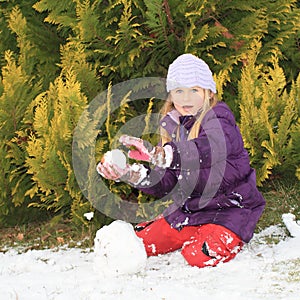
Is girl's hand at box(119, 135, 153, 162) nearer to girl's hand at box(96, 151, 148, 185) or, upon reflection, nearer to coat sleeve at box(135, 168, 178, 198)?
girl's hand at box(96, 151, 148, 185)

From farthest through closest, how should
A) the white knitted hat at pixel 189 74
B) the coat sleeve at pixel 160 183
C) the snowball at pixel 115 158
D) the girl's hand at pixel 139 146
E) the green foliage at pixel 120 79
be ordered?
the green foliage at pixel 120 79
the coat sleeve at pixel 160 183
the white knitted hat at pixel 189 74
the snowball at pixel 115 158
the girl's hand at pixel 139 146

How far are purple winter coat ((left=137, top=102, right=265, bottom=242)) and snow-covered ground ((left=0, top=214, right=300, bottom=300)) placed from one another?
30 centimetres

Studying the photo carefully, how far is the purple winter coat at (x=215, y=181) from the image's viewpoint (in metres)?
3.97

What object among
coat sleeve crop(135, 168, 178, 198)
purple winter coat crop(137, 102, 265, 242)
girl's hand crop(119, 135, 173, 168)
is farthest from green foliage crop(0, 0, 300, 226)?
girl's hand crop(119, 135, 173, 168)

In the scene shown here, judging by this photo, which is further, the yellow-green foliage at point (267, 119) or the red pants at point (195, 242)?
the yellow-green foliage at point (267, 119)

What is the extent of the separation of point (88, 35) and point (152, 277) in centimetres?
253

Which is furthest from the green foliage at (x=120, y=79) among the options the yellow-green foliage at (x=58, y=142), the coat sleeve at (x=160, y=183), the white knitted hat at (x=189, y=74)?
the white knitted hat at (x=189, y=74)

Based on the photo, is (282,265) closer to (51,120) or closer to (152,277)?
(152,277)

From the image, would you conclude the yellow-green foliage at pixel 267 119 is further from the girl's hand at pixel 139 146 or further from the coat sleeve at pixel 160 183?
the girl's hand at pixel 139 146

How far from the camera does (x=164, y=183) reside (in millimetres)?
4539

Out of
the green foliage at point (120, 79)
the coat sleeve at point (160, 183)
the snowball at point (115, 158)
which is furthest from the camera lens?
the green foliage at point (120, 79)

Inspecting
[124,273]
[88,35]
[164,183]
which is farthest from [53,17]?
[124,273]

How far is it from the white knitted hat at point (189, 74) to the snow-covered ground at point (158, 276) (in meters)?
1.28

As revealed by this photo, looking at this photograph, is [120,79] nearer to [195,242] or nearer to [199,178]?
[199,178]
